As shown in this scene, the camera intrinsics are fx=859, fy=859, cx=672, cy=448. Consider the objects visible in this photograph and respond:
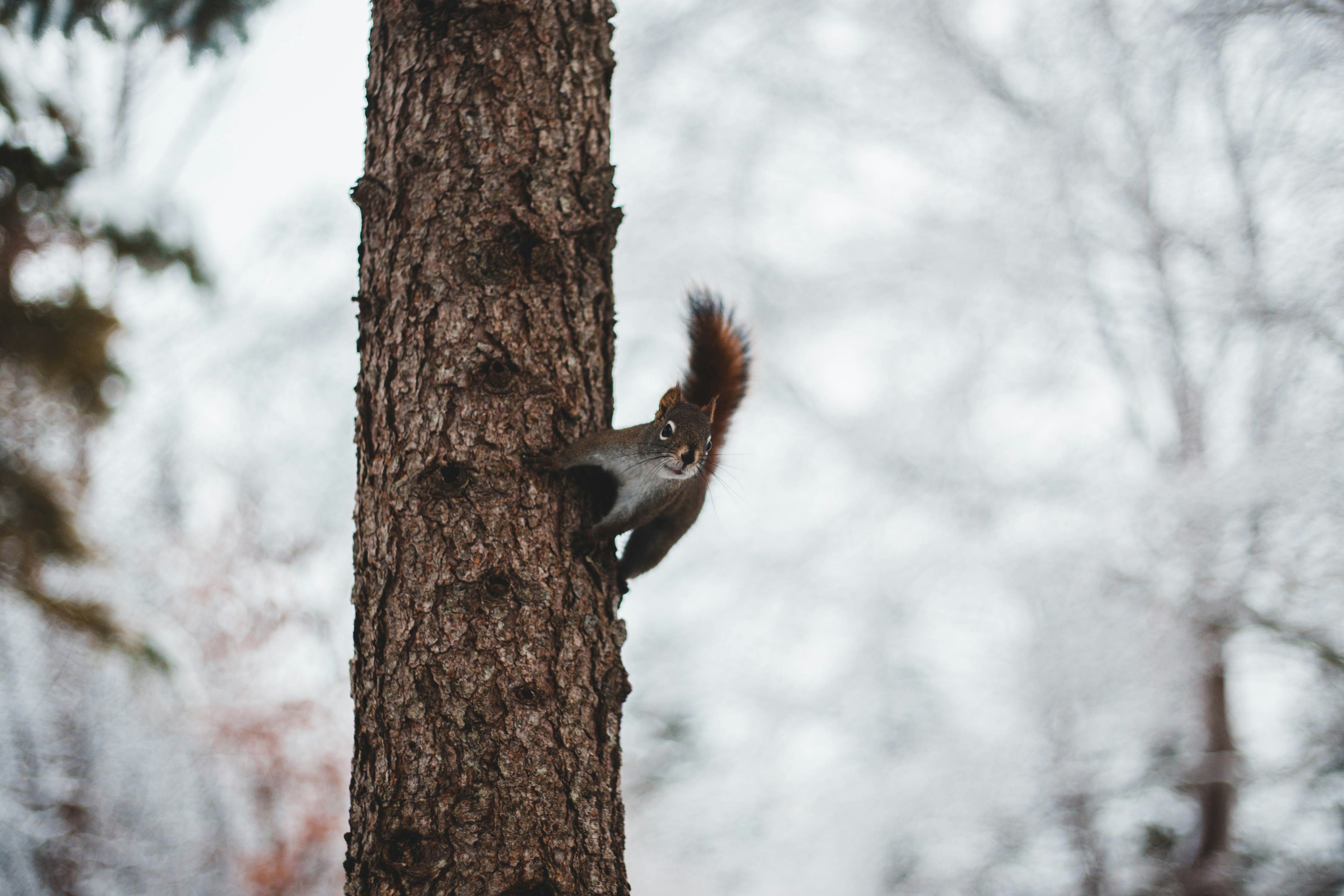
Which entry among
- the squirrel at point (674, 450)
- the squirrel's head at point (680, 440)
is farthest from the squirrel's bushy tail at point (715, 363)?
the squirrel's head at point (680, 440)

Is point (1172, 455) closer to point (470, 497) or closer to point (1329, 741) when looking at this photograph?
point (1329, 741)

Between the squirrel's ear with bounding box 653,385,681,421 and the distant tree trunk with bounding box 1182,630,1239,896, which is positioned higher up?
the squirrel's ear with bounding box 653,385,681,421

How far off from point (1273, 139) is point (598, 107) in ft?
12.0

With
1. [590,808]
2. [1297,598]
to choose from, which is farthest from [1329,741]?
[590,808]

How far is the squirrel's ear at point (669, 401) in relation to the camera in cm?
145

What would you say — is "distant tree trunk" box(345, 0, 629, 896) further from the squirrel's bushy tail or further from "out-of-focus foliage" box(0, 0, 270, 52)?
"out-of-focus foliage" box(0, 0, 270, 52)

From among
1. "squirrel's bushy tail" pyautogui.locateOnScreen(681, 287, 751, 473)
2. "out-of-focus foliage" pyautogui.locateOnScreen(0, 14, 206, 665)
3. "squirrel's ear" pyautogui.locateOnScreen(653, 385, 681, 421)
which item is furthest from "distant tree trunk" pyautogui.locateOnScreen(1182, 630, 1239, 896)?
"out-of-focus foliage" pyautogui.locateOnScreen(0, 14, 206, 665)

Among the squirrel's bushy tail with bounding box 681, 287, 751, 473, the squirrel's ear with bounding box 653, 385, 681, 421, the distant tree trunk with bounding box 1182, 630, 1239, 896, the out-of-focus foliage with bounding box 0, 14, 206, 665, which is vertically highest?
the out-of-focus foliage with bounding box 0, 14, 206, 665

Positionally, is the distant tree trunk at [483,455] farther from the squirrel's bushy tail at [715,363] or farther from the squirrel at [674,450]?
the squirrel's bushy tail at [715,363]

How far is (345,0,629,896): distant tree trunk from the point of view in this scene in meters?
0.96

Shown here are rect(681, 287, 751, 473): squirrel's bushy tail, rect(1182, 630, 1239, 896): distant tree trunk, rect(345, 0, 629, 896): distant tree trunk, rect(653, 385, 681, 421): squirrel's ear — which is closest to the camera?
rect(345, 0, 629, 896): distant tree trunk

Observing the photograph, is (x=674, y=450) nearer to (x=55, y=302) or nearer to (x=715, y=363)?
(x=715, y=363)

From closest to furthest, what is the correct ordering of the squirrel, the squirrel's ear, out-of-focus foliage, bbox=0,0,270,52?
the squirrel
the squirrel's ear
out-of-focus foliage, bbox=0,0,270,52

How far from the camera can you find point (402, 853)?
936 millimetres
